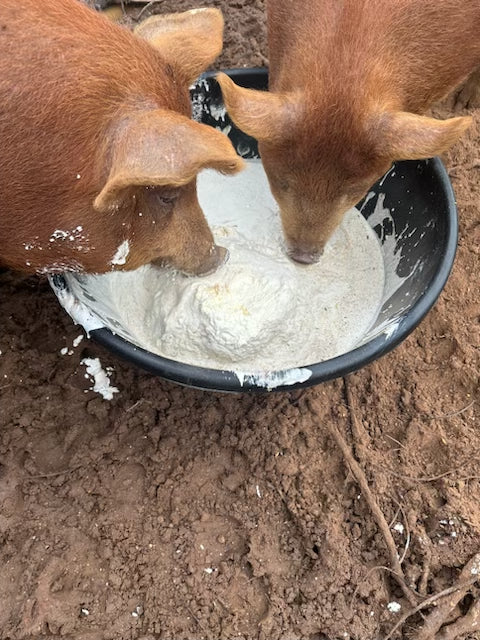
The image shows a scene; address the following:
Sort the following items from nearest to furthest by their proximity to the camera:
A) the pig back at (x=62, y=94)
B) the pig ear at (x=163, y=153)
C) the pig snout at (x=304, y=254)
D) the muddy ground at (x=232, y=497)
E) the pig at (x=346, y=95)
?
the pig ear at (x=163, y=153), the pig back at (x=62, y=94), the pig at (x=346, y=95), the muddy ground at (x=232, y=497), the pig snout at (x=304, y=254)

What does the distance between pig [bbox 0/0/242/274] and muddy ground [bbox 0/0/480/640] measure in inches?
38.7

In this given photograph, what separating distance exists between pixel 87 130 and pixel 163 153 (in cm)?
34

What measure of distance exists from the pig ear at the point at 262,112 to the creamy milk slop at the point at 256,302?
645mm

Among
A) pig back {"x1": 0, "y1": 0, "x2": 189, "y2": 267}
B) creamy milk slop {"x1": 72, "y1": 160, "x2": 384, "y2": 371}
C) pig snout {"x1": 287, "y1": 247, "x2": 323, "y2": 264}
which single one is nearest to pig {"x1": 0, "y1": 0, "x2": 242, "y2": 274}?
pig back {"x1": 0, "y1": 0, "x2": 189, "y2": 267}

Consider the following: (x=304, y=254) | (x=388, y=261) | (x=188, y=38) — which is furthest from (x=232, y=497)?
(x=188, y=38)

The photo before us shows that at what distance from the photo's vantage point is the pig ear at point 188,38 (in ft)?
7.04

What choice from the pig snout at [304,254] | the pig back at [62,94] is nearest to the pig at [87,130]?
the pig back at [62,94]

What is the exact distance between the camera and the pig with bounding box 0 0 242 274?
1.73 meters

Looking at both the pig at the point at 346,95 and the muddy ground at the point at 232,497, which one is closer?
the pig at the point at 346,95

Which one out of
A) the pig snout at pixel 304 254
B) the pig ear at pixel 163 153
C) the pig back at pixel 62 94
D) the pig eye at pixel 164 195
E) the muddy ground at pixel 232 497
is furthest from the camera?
the pig snout at pixel 304 254

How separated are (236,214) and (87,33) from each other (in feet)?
4.66

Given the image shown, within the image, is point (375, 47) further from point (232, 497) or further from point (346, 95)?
point (232, 497)

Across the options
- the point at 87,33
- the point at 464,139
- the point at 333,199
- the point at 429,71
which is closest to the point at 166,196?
the point at 87,33

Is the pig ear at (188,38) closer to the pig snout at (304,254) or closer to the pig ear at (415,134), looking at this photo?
the pig ear at (415,134)
